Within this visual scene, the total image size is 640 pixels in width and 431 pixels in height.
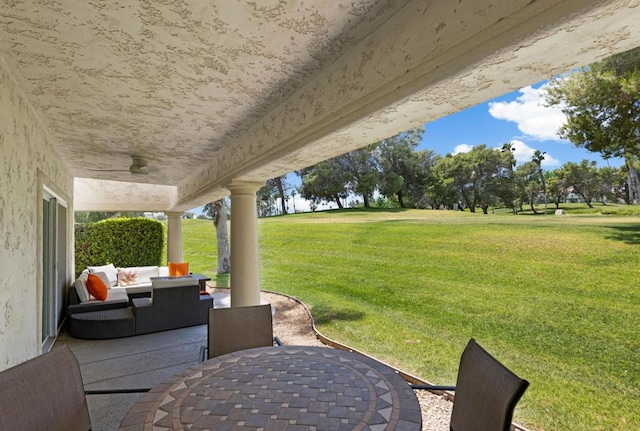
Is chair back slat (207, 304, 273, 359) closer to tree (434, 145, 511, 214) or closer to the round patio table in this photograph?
the round patio table

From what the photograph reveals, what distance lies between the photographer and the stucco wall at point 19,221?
1.88 metres

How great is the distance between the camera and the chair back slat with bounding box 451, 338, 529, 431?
1.05m

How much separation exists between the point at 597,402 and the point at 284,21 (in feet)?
14.6

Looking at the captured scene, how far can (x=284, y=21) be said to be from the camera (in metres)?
1.41

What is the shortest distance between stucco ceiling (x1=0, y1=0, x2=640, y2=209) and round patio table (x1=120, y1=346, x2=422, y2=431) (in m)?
1.23

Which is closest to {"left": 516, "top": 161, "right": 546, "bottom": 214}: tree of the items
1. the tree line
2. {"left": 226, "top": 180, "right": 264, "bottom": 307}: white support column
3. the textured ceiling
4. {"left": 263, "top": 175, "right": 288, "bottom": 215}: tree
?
the tree line

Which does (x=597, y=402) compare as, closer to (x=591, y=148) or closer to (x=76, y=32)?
(x=591, y=148)

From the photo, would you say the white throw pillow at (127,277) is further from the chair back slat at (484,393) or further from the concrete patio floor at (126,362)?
the chair back slat at (484,393)

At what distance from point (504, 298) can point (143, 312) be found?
595 cm

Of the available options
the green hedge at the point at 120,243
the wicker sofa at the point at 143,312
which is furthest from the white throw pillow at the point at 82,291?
the green hedge at the point at 120,243

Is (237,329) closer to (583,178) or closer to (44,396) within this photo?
(44,396)

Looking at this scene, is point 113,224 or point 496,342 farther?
point 113,224

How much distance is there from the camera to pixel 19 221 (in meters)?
2.21

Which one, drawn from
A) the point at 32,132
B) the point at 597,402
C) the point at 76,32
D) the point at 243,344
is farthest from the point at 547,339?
the point at 32,132
